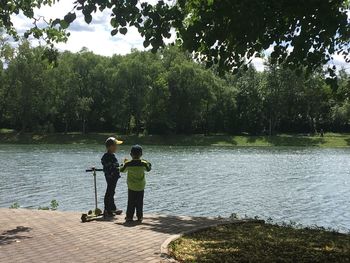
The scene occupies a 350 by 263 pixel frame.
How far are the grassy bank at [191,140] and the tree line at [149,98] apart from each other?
144 inches

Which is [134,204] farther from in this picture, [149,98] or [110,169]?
[149,98]

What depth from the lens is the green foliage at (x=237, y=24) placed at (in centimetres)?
746

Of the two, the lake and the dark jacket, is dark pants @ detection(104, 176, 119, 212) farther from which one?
the lake

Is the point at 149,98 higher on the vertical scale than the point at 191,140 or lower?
higher

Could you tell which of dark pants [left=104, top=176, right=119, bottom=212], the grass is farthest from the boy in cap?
the grass

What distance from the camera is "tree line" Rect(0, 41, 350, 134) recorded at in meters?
77.7

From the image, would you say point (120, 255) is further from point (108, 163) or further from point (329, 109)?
point (329, 109)

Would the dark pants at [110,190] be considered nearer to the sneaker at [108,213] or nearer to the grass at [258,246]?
the sneaker at [108,213]

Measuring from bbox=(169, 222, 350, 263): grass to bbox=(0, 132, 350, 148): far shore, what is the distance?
60773 mm

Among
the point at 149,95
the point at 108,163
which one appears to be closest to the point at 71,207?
the point at 108,163

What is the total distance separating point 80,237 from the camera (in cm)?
934

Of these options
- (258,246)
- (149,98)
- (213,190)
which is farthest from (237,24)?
(149,98)

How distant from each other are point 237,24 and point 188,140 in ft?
217

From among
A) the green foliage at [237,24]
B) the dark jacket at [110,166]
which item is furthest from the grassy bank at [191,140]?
the green foliage at [237,24]
